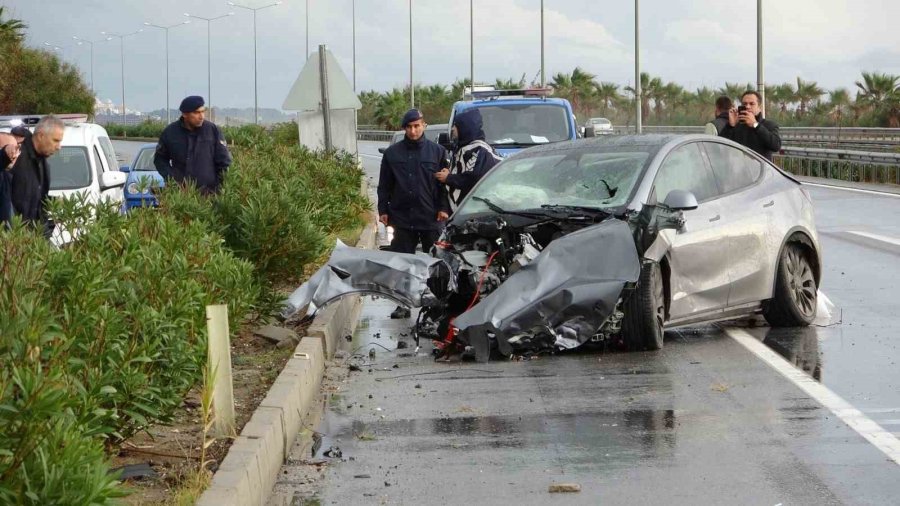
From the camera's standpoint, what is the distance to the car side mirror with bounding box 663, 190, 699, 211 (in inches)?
396

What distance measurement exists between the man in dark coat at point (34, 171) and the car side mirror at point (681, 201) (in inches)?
174

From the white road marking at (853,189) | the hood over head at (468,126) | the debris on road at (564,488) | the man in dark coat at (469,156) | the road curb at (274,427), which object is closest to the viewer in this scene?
the road curb at (274,427)

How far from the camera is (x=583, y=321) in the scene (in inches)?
390

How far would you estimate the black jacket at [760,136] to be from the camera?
47.5ft

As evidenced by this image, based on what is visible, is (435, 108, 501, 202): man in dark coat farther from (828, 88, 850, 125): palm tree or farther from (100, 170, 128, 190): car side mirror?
(828, 88, 850, 125): palm tree

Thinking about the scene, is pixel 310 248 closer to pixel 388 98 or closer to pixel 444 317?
pixel 444 317

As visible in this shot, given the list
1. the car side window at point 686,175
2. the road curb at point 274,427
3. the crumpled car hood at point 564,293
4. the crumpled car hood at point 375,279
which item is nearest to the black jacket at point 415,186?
the crumpled car hood at point 375,279

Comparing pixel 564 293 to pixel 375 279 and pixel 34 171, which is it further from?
pixel 34 171

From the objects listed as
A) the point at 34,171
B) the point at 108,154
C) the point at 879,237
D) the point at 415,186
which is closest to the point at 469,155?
the point at 415,186

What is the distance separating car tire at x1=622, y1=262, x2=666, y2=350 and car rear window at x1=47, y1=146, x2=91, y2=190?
935cm

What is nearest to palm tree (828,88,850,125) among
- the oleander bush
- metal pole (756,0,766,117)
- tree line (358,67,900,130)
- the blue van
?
tree line (358,67,900,130)

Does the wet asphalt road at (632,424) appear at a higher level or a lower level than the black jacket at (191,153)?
lower

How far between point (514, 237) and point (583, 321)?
91cm

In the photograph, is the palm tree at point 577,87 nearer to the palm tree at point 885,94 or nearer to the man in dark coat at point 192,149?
the palm tree at point 885,94
